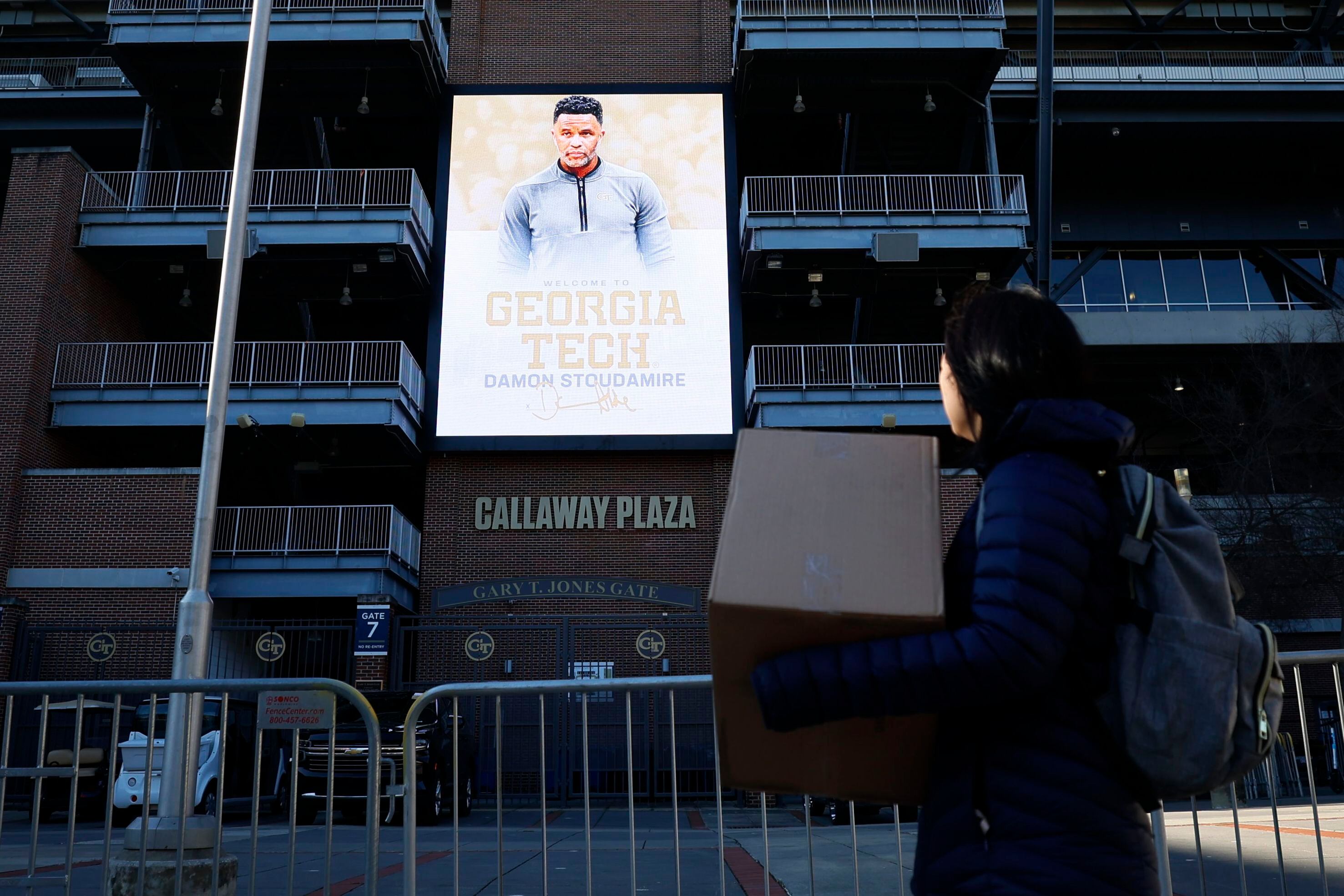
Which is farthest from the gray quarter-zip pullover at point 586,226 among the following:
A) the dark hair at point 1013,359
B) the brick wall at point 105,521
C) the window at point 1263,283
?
the dark hair at point 1013,359

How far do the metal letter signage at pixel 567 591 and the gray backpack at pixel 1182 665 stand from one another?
20.3m

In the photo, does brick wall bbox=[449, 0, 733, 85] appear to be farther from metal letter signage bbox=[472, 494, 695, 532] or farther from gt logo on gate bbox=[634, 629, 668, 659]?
gt logo on gate bbox=[634, 629, 668, 659]

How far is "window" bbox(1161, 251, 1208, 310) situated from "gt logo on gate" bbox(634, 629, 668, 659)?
697 inches

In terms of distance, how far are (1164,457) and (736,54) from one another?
16684mm

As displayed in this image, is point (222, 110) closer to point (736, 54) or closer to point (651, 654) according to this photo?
point (736, 54)

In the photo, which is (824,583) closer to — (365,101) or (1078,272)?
(365,101)

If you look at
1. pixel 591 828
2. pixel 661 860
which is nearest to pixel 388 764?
pixel 661 860

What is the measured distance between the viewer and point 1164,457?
96.9 feet

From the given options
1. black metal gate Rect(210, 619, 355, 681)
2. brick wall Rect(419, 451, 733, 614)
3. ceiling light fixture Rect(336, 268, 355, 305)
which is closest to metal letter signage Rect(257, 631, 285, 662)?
black metal gate Rect(210, 619, 355, 681)

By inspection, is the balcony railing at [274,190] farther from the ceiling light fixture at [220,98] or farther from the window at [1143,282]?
the window at [1143,282]

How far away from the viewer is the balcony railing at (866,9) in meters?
23.2

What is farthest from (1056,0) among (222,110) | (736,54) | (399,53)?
(222,110)

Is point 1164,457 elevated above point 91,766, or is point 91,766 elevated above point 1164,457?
point 1164,457
